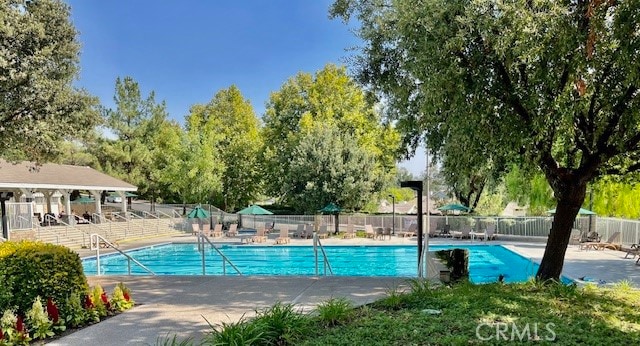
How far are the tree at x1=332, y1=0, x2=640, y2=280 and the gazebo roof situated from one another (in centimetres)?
1922

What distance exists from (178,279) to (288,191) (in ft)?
60.2

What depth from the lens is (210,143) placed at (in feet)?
108

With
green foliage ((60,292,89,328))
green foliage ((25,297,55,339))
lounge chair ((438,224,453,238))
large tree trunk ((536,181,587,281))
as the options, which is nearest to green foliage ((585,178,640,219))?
lounge chair ((438,224,453,238))

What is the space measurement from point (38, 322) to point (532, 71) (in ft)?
26.1

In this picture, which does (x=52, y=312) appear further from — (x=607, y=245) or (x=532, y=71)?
(x=607, y=245)

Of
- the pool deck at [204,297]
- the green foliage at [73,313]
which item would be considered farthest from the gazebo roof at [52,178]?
the green foliage at [73,313]

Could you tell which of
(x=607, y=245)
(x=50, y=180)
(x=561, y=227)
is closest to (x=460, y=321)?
(x=561, y=227)

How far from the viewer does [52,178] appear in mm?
25359

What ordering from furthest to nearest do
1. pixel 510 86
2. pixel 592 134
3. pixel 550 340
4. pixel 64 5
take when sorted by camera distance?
pixel 64 5, pixel 592 134, pixel 510 86, pixel 550 340

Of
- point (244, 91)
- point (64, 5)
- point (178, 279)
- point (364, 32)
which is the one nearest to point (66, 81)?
point (64, 5)

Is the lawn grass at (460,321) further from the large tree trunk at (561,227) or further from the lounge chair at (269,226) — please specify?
the lounge chair at (269,226)

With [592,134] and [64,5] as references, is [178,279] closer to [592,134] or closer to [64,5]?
[592,134]

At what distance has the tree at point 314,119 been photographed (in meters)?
31.2

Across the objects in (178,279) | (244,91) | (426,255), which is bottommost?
(178,279)
